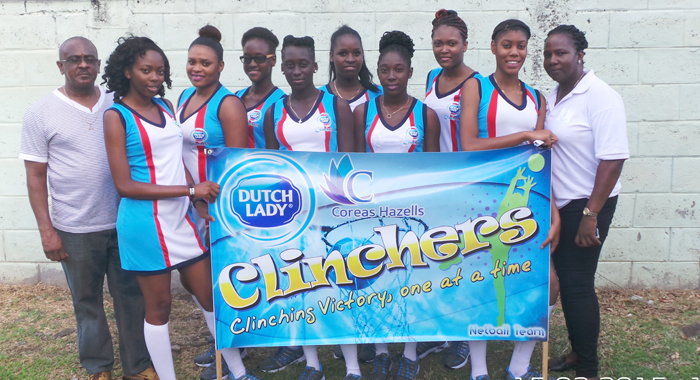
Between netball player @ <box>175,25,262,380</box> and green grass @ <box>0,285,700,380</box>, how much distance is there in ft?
3.08

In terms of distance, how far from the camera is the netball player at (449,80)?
11.1 ft

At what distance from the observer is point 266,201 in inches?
115

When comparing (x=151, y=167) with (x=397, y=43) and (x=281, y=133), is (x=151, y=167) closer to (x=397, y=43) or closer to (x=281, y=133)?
(x=281, y=133)

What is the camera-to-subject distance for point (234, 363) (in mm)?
3156

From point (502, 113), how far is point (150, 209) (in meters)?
1.87

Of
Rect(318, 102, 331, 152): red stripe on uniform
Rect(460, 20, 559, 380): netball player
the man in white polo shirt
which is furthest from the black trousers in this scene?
the man in white polo shirt

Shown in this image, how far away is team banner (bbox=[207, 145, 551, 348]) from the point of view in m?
2.94

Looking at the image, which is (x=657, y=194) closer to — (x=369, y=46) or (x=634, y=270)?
(x=634, y=270)

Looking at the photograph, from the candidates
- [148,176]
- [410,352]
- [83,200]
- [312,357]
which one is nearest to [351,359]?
[312,357]

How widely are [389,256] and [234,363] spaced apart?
41.6 inches

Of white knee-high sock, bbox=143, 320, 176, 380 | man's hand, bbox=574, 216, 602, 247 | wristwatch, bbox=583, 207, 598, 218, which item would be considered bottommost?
white knee-high sock, bbox=143, 320, 176, 380

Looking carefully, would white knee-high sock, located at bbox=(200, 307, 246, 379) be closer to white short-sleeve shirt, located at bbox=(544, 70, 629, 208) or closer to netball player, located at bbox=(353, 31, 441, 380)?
netball player, located at bbox=(353, 31, 441, 380)

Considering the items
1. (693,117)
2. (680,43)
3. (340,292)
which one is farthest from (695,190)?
(340,292)

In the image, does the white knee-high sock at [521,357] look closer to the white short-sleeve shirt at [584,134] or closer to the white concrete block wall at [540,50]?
the white short-sleeve shirt at [584,134]
